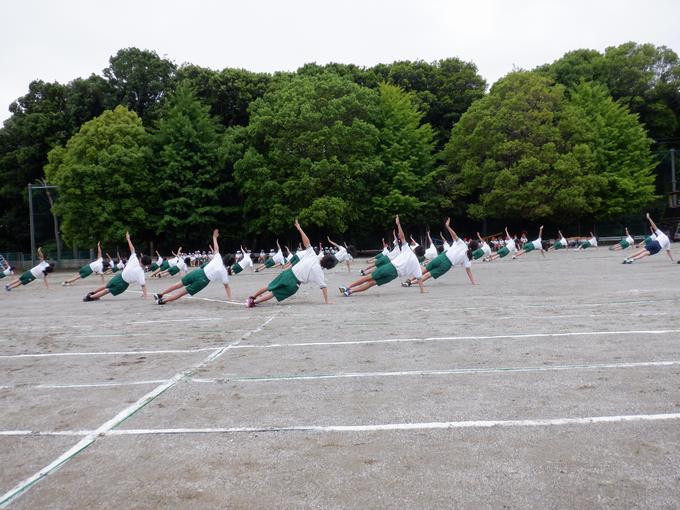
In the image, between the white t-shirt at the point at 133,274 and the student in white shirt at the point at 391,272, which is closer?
the student in white shirt at the point at 391,272

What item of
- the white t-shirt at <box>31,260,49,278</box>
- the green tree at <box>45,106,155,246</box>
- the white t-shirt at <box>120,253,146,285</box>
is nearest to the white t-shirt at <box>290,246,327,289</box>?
the white t-shirt at <box>120,253,146,285</box>

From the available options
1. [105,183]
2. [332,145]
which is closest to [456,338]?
[332,145]

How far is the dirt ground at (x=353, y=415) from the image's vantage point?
3.14 meters

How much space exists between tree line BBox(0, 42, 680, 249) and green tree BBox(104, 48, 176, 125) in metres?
0.13

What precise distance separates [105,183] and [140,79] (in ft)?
45.5

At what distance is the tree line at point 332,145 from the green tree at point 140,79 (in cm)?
13

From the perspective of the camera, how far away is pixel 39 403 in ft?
16.7

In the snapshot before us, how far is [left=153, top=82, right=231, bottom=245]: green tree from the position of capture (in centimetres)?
4181

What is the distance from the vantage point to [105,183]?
132ft

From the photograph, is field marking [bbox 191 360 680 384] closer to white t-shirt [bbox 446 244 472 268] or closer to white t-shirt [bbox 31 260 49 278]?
white t-shirt [bbox 446 244 472 268]

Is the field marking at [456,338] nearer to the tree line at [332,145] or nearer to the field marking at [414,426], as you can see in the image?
the field marking at [414,426]

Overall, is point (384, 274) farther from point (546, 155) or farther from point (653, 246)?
point (546, 155)

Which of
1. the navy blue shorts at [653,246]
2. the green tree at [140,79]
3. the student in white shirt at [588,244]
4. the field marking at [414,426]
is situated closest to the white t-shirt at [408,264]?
the navy blue shorts at [653,246]

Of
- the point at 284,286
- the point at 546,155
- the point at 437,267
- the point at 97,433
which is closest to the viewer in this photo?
the point at 97,433
